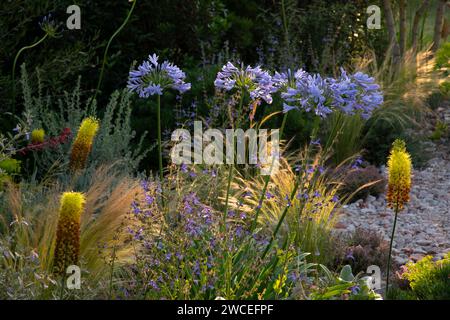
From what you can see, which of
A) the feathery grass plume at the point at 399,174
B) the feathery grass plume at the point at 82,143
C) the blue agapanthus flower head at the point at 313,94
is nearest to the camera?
the blue agapanthus flower head at the point at 313,94

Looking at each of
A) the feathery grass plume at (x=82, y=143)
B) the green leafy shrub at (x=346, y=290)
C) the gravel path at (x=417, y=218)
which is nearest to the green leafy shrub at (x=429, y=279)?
the green leafy shrub at (x=346, y=290)

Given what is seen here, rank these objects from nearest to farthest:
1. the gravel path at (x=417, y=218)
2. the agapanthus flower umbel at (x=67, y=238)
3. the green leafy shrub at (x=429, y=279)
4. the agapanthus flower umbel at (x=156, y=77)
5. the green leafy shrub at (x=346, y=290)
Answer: the agapanthus flower umbel at (x=67, y=238)
the green leafy shrub at (x=346, y=290)
the agapanthus flower umbel at (x=156, y=77)
the green leafy shrub at (x=429, y=279)
the gravel path at (x=417, y=218)

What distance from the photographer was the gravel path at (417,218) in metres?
5.50

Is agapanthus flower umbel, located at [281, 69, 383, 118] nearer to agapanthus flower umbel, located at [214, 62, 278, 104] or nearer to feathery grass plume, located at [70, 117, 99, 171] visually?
agapanthus flower umbel, located at [214, 62, 278, 104]

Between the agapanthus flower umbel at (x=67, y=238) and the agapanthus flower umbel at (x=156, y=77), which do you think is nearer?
the agapanthus flower umbel at (x=67, y=238)

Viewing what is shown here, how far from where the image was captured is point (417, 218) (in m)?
6.22

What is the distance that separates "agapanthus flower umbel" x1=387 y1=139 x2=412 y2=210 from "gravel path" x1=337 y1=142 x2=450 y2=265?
1.46m

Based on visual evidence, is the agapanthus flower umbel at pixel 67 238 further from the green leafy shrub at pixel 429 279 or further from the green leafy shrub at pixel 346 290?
the green leafy shrub at pixel 429 279

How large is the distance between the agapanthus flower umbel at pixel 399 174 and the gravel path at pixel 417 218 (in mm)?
1457

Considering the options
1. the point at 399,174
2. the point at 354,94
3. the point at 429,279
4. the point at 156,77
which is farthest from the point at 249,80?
the point at 429,279

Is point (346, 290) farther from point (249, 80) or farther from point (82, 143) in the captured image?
point (82, 143)

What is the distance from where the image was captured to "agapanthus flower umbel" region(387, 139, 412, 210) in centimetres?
369

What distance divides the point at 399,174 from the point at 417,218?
2.61 meters

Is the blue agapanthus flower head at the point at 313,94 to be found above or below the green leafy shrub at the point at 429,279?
above
